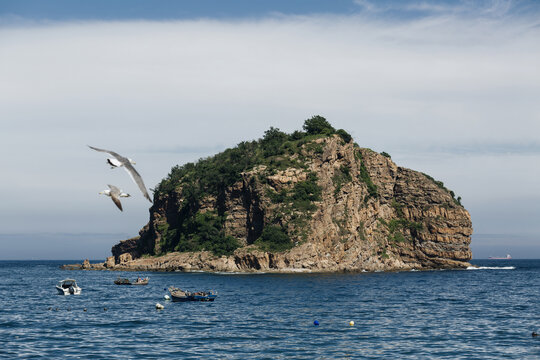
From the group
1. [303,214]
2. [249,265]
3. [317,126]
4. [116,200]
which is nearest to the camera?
[116,200]

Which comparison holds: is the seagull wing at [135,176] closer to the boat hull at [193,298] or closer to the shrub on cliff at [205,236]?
the boat hull at [193,298]

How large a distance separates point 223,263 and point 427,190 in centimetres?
7863

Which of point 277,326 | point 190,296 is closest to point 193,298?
point 190,296

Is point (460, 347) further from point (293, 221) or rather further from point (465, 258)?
point (465, 258)

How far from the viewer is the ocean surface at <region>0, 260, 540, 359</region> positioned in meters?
43.9

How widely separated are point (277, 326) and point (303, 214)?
9452 cm

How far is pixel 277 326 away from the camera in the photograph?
180 feet

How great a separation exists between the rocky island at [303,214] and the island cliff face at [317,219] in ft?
0.99

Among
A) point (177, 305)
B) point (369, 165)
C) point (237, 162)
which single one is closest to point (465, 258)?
point (369, 165)

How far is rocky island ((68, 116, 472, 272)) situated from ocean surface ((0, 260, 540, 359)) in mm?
56772

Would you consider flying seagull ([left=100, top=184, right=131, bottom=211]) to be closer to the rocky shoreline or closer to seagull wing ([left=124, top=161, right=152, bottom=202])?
seagull wing ([left=124, top=161, right=152, bottom=202])

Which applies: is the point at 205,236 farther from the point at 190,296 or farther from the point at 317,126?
the point at 190,296

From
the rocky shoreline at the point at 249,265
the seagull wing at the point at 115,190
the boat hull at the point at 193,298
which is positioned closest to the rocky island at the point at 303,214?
the rocky shoreline at the point at 249,265

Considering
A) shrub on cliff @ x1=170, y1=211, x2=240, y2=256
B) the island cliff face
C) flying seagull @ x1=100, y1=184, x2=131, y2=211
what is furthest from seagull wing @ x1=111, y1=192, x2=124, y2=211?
shrub on cliff @ x1=170, y1=211, x2=240, y2=256
